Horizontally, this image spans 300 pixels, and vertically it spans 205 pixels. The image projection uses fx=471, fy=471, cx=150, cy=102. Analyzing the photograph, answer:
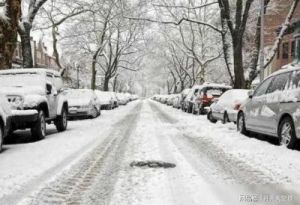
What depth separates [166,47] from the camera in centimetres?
6081

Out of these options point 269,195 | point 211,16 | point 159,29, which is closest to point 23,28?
point 269,195

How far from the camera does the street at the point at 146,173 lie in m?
5.81

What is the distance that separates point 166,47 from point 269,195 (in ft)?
182

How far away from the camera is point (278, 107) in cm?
1073

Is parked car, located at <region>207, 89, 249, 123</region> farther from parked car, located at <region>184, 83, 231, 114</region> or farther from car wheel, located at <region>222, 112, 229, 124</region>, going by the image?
parked car, located at <region>184, 83, 231, 114</region>

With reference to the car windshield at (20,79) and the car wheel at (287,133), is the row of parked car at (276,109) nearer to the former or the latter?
the car wheel at (287,133)

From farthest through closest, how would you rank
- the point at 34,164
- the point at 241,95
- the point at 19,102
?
the point at 241,95 → the point at 19,102 → the point at 34,164

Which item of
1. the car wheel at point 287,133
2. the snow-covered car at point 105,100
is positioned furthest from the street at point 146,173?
the snow-covered car at point 105,100

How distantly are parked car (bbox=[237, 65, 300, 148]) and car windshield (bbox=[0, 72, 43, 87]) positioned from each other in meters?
6.07

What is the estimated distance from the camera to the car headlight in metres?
12.0

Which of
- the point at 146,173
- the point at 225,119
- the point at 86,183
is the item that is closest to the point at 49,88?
the point at 225,119

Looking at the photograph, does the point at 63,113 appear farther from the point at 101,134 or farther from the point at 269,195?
the point at 269,195

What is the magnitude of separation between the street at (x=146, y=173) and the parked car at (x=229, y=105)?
4.13m

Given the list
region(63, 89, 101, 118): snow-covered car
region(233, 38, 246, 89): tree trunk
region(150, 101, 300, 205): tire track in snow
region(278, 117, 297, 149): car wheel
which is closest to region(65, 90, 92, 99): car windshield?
region(63, 89, 101, 118): snow-covered car
